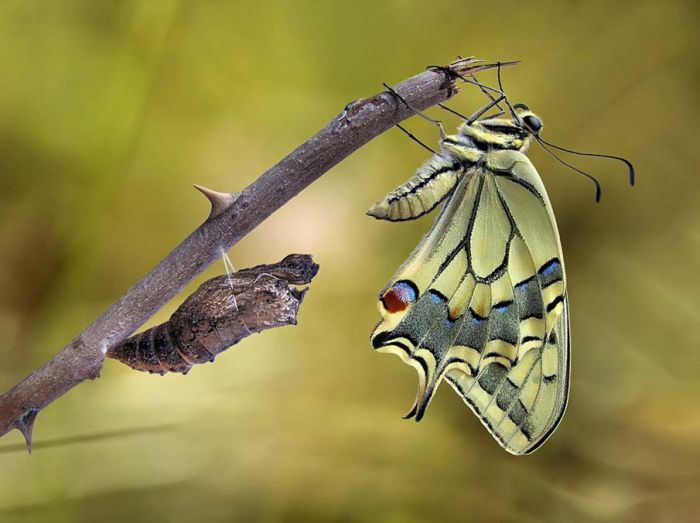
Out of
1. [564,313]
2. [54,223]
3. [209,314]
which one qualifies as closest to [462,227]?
[564,313]

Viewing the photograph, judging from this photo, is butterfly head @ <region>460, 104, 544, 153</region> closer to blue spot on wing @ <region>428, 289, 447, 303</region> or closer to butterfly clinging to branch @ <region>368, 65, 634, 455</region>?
butterfly clinging to branch @ <region>368, 65, 634, 455</region>

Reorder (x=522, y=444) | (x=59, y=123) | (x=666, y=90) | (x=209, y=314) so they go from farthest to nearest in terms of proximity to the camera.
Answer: (x=666, y=90) < (x=59, y=123) < (x=522, y=444) < (x=209, y=314)

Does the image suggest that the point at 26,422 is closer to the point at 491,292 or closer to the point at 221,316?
the point at 221,316

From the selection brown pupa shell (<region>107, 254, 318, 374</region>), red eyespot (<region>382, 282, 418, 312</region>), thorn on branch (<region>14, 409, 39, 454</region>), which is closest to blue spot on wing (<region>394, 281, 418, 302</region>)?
red eyespot (<region>382, 282, 418, 312</region>)

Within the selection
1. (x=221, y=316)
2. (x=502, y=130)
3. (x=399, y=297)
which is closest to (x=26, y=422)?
(x=221, y=316)

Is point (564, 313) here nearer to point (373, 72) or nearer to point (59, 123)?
point (373, 72)

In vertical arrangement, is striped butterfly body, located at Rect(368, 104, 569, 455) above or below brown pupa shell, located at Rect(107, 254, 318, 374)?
above

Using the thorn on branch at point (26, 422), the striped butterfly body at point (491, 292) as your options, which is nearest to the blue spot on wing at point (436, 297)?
the striped butterfly body at point (491, 292)

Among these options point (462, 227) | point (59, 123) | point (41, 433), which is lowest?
point (41, 433)
